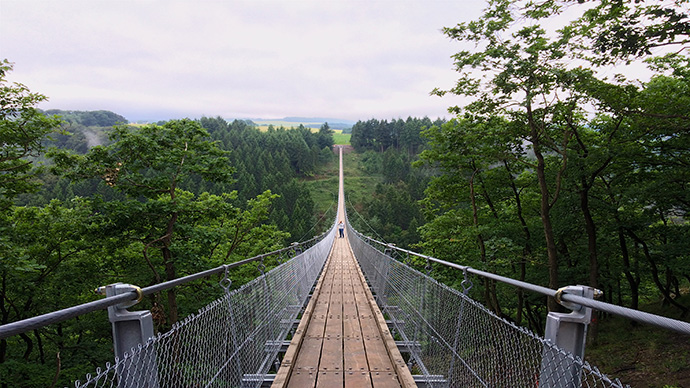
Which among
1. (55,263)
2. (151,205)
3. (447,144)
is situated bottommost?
(55,263)

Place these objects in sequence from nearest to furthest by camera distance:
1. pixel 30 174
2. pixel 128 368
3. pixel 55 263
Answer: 1. pixel 128 368
2. pixel 30 174
3. pixel 55 263

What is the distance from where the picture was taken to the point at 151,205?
872cm

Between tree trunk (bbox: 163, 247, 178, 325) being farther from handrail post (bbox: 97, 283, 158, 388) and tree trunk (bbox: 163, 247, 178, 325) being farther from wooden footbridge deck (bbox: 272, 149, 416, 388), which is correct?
handrail post (bbox: 97, 283, 158, 388)

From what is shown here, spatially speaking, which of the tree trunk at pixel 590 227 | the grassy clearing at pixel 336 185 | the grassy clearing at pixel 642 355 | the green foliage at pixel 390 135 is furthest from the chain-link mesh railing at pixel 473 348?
the green foliage at pixel 390 135

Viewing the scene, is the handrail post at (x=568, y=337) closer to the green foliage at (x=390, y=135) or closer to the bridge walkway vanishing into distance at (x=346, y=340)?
the bridge walkway vanishing into distance at (x=346, y=340)

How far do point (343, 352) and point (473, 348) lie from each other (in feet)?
5.16

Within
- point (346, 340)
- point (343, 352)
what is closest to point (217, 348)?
point (343, 352)

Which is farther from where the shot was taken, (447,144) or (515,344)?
(447,144)

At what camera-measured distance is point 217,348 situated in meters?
2.29

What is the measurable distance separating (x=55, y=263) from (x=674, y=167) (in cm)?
1350

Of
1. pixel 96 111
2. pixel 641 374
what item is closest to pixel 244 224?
pixel 641 374

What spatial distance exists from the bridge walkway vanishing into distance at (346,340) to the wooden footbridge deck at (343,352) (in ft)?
0.04

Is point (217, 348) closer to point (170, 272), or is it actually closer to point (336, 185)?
point (170, 272)

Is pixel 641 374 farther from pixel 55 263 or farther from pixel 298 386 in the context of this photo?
pixel 55 263
